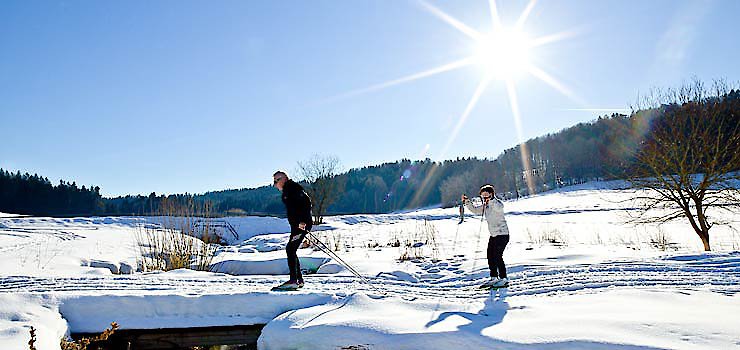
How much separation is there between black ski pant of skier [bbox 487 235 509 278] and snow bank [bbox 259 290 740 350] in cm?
145

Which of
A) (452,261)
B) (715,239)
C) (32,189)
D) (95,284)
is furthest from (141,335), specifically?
(32,189)

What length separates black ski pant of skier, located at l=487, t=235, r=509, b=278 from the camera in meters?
6.19

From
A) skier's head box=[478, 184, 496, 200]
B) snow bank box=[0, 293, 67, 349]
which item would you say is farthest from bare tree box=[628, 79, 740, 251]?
snow bank box=[0, 293, 67, 349]

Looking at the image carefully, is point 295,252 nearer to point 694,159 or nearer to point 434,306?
point 434,306

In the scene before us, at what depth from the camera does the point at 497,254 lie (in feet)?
20.5

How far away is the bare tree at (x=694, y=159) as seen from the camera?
10258 mm

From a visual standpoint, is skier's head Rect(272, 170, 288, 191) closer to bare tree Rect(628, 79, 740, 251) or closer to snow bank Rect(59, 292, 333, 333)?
snow bank Rect(59, 292, 333, 333)

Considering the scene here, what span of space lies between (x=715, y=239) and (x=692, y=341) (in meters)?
13.2

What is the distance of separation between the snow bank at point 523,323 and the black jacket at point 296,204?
1.57 metres

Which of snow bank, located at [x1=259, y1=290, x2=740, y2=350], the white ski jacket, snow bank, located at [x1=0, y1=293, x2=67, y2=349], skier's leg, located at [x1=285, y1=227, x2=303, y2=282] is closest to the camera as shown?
snow bank, located at [x1=259, y1=290, x2=740, y2=350]

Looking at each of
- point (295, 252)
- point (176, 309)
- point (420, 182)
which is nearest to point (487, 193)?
point (295, 252)

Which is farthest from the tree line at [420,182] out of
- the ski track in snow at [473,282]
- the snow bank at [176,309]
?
the snow bank at [176,309]

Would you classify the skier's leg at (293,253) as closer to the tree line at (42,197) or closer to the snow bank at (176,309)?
the snow bank at (176,309)

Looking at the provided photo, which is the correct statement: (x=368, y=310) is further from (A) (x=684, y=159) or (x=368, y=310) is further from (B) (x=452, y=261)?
(A) (x=684, y=159)
